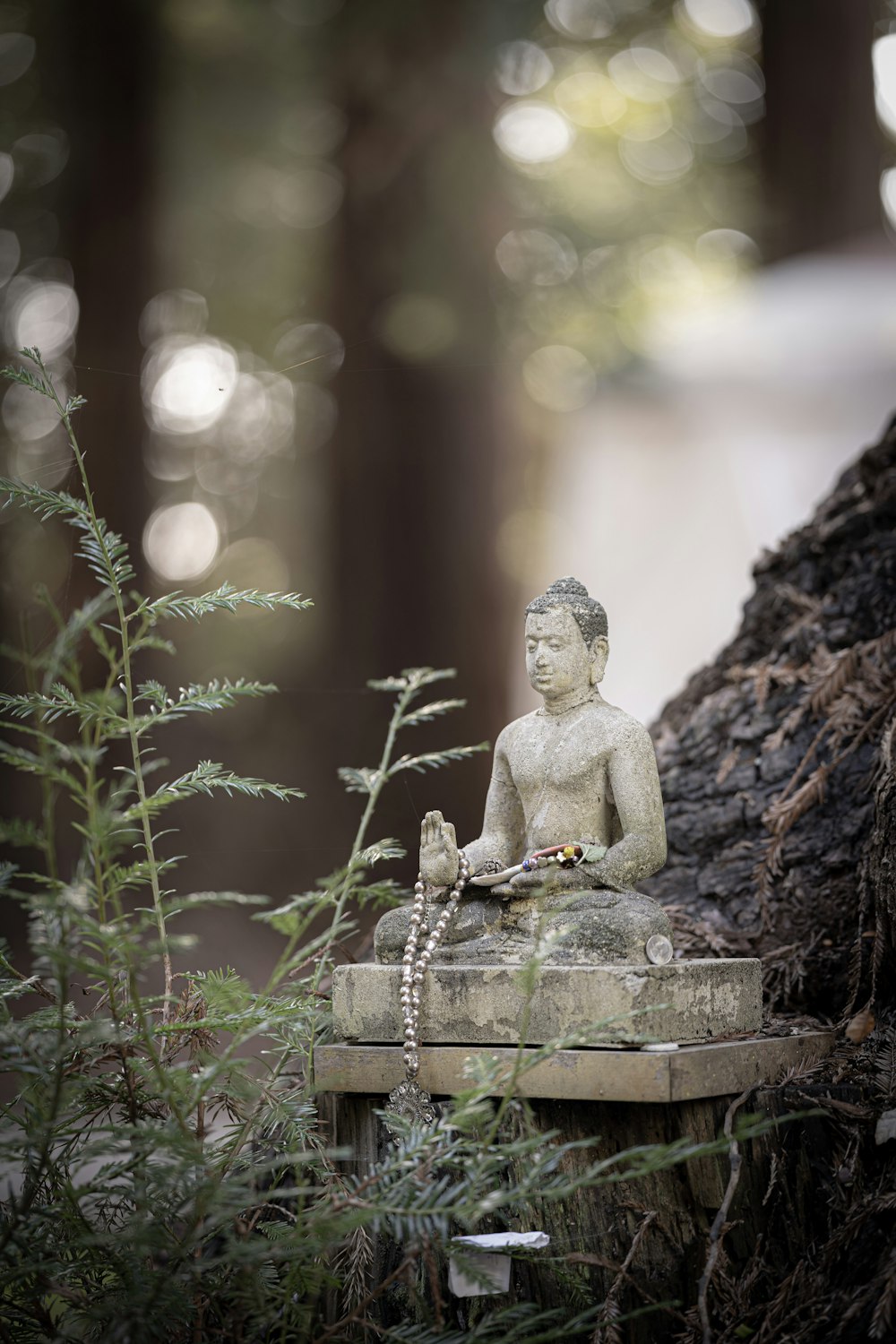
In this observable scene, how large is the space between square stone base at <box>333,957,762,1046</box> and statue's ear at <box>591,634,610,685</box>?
89 centimetres

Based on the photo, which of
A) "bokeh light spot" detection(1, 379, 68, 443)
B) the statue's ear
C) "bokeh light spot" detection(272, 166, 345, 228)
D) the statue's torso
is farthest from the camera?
"bokeh light spot" detection(272, 166, 345, 228)

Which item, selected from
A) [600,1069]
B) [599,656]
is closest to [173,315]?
[599,656]

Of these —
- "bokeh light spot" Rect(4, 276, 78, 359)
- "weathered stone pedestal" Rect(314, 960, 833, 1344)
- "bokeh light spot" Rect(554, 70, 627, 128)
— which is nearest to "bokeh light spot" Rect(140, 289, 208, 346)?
"bokeh light spot" Rect(4, 276, 78, 359)

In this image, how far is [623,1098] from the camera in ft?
9.75

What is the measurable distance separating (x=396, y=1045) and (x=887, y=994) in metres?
1.54

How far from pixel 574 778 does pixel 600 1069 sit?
84 cm

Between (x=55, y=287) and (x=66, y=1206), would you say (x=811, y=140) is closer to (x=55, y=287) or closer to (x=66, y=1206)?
(x=55, y=287)

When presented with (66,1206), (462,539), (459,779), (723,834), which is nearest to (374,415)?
(462,539)

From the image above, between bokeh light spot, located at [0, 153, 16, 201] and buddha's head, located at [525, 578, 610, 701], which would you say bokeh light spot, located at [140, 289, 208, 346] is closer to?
bokeh light spot, located at [0, 153, 16, 201]

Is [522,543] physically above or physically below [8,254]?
below

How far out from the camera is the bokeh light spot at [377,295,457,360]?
6211mm

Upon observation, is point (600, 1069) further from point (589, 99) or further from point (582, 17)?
point (582, 17)

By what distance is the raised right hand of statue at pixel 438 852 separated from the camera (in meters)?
3.43

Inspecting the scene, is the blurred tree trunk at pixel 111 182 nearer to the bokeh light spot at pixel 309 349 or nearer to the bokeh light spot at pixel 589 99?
the bokeh light spot at pixel 309 349
